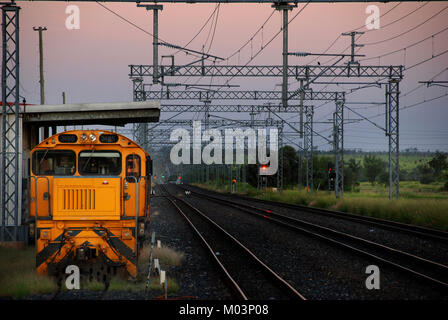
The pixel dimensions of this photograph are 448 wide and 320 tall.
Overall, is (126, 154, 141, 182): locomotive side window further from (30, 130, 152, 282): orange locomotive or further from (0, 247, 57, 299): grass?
(0, 247, 57, 299): grass

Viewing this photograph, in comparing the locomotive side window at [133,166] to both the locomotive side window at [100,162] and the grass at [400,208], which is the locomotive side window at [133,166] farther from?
the grass at [400,208]

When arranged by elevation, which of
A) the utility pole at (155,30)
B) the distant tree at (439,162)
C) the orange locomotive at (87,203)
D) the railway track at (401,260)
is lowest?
the railway track at (401,260)

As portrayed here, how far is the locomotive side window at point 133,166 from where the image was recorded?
10438 millimetres

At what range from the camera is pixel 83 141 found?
10180 millimetres

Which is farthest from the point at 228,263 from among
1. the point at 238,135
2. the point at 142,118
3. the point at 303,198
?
the point at 238,135

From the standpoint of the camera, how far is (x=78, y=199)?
32.9 ft

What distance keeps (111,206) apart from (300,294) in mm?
4293

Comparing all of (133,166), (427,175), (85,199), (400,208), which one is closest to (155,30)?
(133,166)

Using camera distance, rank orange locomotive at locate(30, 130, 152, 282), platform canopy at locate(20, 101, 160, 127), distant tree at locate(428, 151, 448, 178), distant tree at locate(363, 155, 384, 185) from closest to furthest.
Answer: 1. orange locomotive at locate(30, 130, 152, 282)
2. platform canopy at locate(20, 101, 160, 127)
3. distant tree at locate(428, 151, 448, 178)
4. distant tree at locate(363, 155, 384, 185)

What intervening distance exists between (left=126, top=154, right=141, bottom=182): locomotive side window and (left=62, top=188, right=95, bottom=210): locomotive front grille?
2.91 ft

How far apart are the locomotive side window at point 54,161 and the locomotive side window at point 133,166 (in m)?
1.14

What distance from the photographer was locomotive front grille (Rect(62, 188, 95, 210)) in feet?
32.8

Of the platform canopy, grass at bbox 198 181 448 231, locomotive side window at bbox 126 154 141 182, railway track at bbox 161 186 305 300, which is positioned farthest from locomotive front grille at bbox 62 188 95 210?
grass at bbox 198 181 448 231

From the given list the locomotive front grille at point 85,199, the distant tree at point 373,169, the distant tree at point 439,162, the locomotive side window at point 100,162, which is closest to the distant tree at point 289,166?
the distant tree at point 439,162
